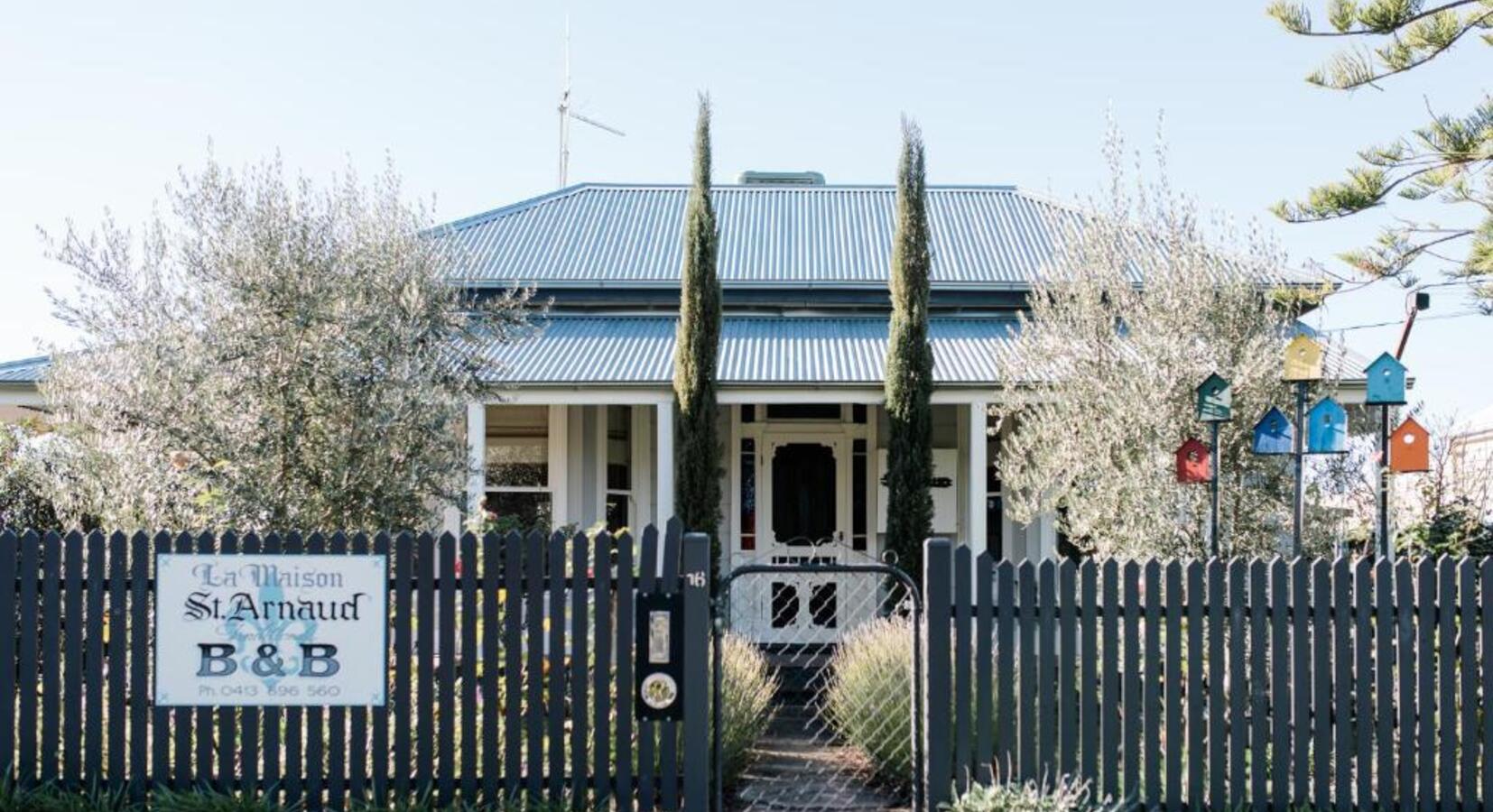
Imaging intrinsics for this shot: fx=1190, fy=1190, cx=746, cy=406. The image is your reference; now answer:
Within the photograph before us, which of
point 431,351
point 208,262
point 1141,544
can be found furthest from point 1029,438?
point 208,262

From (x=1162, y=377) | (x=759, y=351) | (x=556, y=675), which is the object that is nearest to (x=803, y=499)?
(x=759, y=351)

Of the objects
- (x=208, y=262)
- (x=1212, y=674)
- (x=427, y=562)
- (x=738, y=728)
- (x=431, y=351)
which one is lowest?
(x=738, y=728)

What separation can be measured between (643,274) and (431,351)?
666cm

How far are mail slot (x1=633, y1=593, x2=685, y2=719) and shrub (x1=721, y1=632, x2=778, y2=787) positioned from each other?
2.50 feet

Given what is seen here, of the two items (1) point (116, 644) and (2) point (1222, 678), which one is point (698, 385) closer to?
(1) point (116, 644)

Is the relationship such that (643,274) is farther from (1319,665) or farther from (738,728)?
(1319,665)

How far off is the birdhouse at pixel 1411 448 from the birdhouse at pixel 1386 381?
9.0 inches

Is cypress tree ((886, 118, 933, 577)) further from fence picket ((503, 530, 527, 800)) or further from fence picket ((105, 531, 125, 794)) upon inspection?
fence picket ((105, 531, 125, 794))

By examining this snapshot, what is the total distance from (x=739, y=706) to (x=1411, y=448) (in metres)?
4.63

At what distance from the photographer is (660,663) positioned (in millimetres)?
5754

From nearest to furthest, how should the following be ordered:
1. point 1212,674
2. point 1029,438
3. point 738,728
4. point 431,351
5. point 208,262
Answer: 1. point 1212,674
2. point 738,728
3. point 208,262
4. point 431,351
5. point 1029,438

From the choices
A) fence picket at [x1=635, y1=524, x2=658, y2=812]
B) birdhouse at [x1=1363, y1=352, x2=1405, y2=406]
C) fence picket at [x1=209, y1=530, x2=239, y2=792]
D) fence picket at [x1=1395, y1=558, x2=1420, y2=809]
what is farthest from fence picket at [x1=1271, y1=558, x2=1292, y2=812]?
fence picket at [x1=209, y1=530, x2=239, y2=792]

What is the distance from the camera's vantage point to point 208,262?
766 centimetres

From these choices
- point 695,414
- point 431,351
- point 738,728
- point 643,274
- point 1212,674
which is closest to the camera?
point 1212,674
